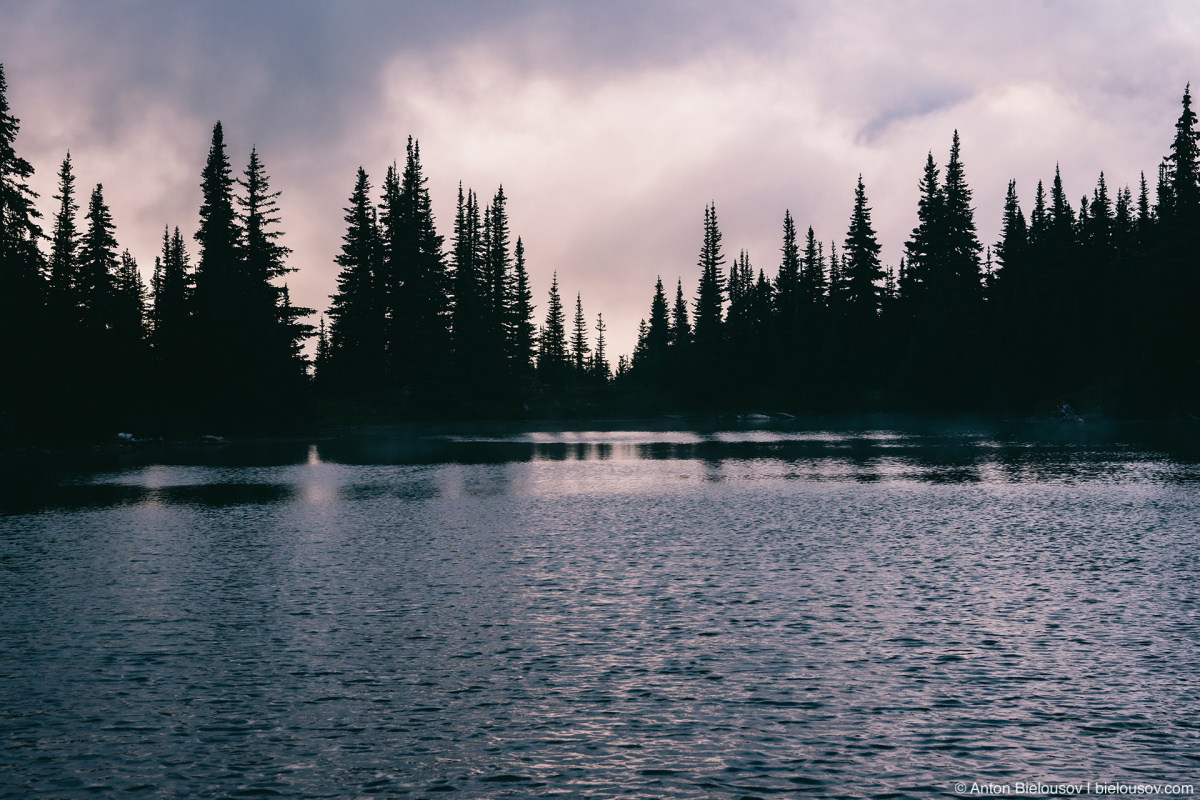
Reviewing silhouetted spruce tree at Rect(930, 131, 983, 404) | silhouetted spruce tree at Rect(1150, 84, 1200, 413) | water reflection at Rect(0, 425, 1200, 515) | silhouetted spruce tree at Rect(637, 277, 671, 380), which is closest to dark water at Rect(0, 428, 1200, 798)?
water reflection at Rect(0, 425, 1200, 515)

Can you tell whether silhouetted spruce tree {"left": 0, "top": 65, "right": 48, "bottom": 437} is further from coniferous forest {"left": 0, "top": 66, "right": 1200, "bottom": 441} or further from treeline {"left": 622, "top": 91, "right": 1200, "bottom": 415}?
treeline {"left": 622, "top": 91, "right": 1200, "bottom": 415}

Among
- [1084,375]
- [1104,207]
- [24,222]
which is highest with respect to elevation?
[1104,207]

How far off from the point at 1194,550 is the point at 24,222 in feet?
215

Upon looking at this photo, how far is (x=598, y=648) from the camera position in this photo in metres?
14.7

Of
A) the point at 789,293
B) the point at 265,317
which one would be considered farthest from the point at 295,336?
the point at 789,293

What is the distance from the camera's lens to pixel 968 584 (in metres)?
19.5

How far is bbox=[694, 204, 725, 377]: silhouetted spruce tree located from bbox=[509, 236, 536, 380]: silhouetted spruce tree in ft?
79.4

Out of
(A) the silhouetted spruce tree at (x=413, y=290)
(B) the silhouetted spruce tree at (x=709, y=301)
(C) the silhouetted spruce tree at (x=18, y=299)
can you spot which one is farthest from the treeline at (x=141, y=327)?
(B) the silhouetted spruce tree at (x=709, y=301)

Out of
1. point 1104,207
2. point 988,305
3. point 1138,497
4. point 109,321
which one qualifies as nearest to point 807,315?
point 988,305

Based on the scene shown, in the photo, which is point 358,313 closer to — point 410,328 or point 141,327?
point 410,328

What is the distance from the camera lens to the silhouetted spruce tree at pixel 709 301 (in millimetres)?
132500

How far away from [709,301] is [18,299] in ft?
346

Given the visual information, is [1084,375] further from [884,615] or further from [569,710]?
[569,710]

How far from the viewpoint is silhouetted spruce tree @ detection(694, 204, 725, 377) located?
13250 centimetres
